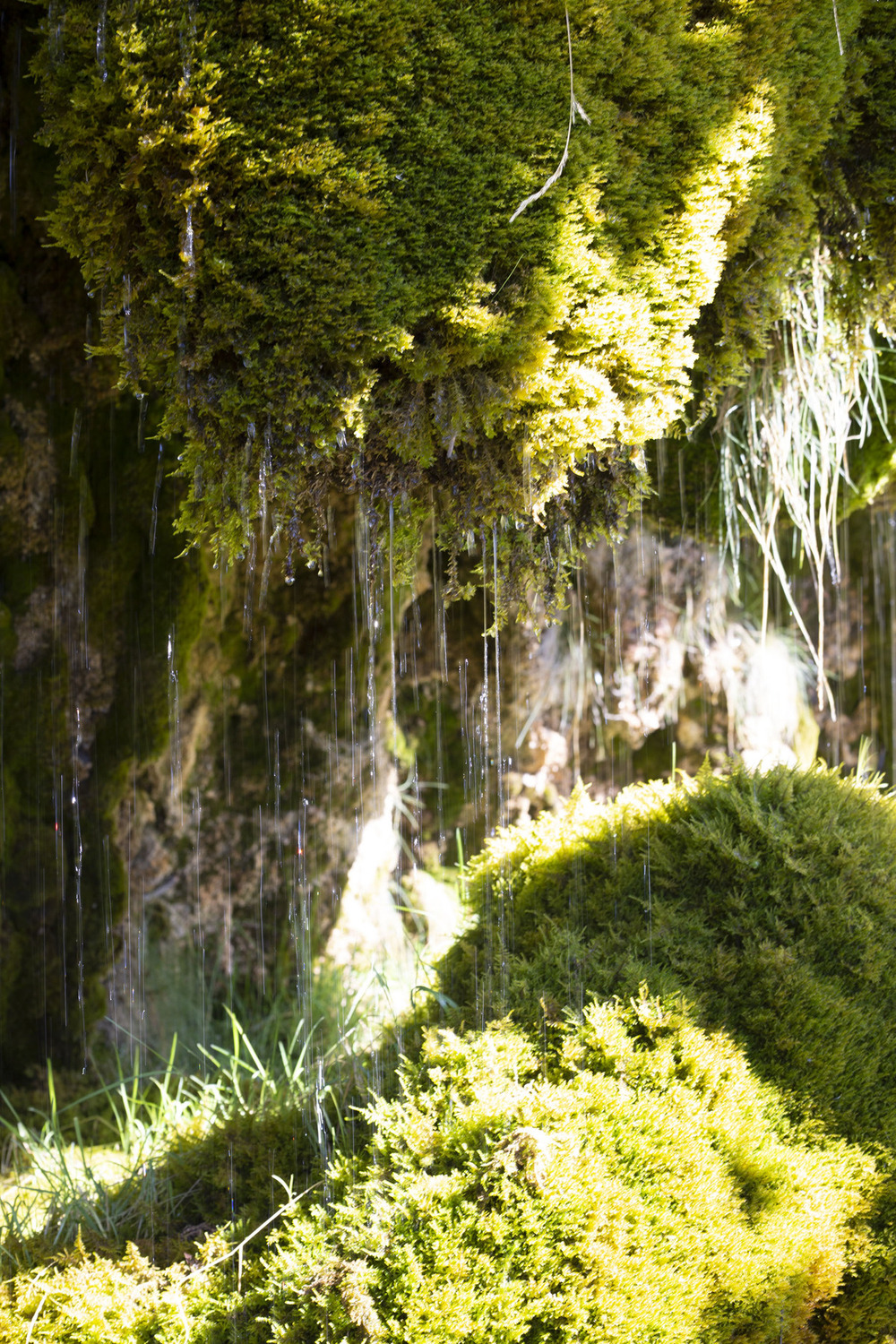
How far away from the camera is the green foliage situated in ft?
6.97

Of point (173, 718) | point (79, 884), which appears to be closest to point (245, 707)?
point (173, 718)

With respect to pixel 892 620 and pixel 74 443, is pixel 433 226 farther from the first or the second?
pixel 892 620

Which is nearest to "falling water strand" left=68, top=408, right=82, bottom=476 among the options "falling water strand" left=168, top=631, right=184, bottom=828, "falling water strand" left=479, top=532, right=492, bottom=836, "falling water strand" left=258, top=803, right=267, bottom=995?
"falling water strand" left=168, top=631, right=184, bottom=828

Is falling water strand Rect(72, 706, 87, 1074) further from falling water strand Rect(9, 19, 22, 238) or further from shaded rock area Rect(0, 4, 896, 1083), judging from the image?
falling water strand Rect(9, 19, 22, 238)

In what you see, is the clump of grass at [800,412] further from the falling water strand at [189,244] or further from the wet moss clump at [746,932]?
the falling water strand at [189,244]

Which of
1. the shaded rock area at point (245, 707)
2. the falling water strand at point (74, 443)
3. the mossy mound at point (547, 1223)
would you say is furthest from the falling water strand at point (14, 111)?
the mossy mound at point (547, 1223)

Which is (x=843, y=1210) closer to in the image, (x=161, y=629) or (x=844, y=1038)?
(x=844, y=1038)

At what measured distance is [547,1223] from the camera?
6.52 feet

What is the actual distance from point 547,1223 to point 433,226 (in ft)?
7.72

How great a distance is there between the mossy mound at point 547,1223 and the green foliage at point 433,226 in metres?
1.39

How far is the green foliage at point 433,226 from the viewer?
2.12 meters

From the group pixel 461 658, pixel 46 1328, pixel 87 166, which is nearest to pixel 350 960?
pixel 461 658

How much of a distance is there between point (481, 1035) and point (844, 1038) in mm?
903

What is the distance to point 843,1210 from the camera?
2184 millimetres
